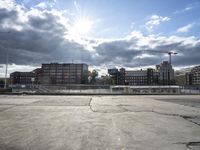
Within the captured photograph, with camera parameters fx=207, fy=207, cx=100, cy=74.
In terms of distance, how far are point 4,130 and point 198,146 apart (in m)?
7.28

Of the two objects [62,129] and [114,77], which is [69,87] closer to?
[62,129]

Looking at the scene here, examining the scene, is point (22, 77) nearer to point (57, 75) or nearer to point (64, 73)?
point (57, 75)

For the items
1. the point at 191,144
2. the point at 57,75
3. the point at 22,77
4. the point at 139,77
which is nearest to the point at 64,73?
the point at 57,75

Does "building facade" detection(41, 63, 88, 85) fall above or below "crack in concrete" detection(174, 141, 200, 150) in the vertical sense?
above

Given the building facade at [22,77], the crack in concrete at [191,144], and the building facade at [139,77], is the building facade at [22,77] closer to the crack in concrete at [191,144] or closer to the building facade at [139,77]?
the building facade at [139,77]

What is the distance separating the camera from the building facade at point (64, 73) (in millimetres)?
162750

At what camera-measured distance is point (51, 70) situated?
16962 centimetres

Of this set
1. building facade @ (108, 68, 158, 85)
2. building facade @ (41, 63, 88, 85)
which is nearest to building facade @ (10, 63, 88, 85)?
building facade @ (41, 63, 88, 85)

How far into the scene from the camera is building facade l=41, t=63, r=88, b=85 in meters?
163

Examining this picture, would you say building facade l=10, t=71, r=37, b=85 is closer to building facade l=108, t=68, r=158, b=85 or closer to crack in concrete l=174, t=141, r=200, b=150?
building facade l=108, t=68, r=158, b=85

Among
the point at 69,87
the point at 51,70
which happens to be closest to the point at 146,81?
the point at 51,70

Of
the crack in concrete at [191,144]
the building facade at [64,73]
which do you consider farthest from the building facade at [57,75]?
the crack in concrete at [191,144]

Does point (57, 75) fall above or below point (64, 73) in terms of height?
below

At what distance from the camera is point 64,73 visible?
547ft
